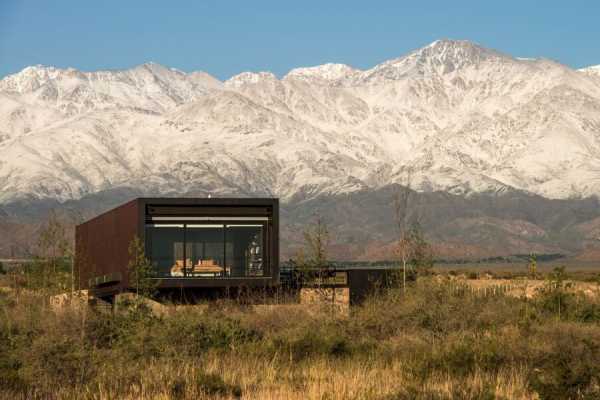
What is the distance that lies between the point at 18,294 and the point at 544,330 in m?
30.4

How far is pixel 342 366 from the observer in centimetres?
2583

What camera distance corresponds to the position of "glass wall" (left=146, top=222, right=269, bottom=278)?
141 feet

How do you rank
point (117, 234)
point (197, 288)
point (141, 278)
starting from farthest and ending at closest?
1. point (117, 234)
2. point (197, 288)
3. point (141, 278)

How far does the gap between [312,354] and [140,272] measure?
1303cm

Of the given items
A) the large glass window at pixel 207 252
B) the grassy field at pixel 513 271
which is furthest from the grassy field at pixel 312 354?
the grassy field at pixel 513 271

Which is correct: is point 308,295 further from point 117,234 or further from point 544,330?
point 544,330

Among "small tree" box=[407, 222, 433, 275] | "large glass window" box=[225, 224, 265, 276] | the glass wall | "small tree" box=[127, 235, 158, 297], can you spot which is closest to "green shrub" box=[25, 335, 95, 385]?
"small tree" box=[127, 235, 158, 297]

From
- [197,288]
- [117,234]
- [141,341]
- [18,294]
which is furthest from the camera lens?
[18,294]

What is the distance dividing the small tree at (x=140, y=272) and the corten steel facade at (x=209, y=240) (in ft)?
4.34

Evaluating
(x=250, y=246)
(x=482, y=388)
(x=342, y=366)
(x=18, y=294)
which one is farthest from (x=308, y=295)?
(x=482, y=388)

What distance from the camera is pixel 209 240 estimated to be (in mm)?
43438

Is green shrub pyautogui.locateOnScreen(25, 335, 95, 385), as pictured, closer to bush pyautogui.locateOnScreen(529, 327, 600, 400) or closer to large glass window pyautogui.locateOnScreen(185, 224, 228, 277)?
bush pyautogui.locateOnScreen(529, 327, 600, 400)

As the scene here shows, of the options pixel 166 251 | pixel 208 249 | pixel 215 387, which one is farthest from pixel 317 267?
pixel 215 387

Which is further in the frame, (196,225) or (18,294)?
(18,294)
